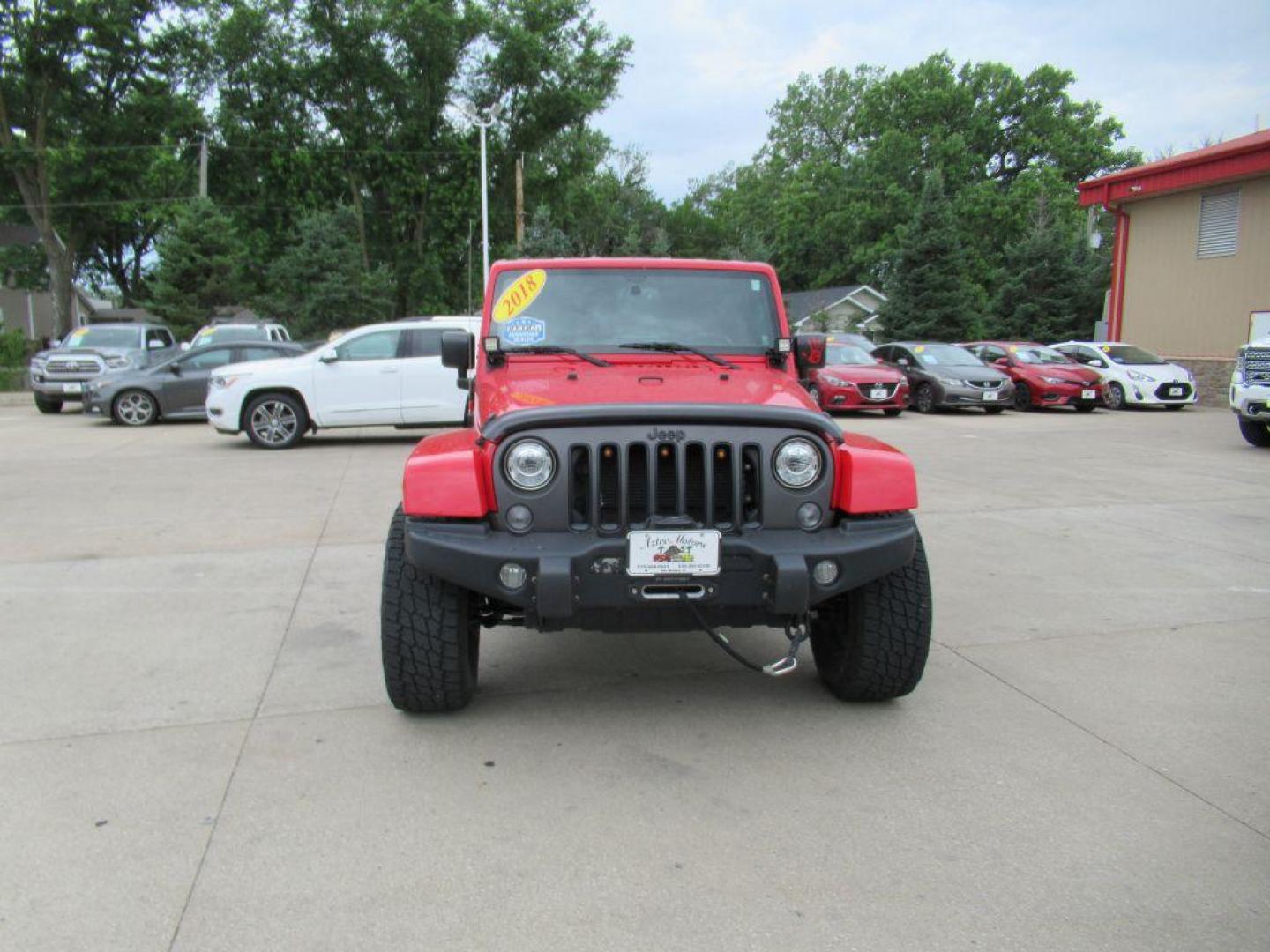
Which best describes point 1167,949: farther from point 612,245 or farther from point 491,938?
point 612,245

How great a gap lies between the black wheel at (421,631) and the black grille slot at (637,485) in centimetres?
73

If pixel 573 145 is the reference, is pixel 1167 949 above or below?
below

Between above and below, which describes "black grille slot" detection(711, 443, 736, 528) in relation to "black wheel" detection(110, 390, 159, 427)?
above

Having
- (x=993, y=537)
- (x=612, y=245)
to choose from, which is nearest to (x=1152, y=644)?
(x=993, y=537)

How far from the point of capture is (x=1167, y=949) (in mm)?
2498

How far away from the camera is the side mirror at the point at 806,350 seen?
5.05 metres

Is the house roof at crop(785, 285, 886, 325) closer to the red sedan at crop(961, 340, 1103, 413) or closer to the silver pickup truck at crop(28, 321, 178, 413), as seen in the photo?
the red sedan at crop(961, 340, 1103, 413)

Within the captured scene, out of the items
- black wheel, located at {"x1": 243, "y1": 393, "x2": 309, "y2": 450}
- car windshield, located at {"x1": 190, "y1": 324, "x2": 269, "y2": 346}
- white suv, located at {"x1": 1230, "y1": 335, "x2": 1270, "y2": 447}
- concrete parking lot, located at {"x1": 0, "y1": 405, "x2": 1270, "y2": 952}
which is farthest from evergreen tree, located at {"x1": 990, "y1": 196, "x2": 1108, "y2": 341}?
concrete parking lot, located at {"x1": 0, "y1": 405, "x2": 1270, "y2": 952}

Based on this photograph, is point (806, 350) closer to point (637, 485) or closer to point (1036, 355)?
point (637, 485)

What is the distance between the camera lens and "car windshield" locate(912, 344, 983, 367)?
64.4ft

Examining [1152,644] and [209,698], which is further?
[1152,644]

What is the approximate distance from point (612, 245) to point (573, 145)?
10.6 m

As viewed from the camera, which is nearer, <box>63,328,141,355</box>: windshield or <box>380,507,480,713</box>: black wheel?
<box>380,507,480,713</box>: black wheel

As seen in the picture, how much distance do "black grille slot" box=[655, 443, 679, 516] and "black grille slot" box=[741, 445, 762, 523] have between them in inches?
9.7
